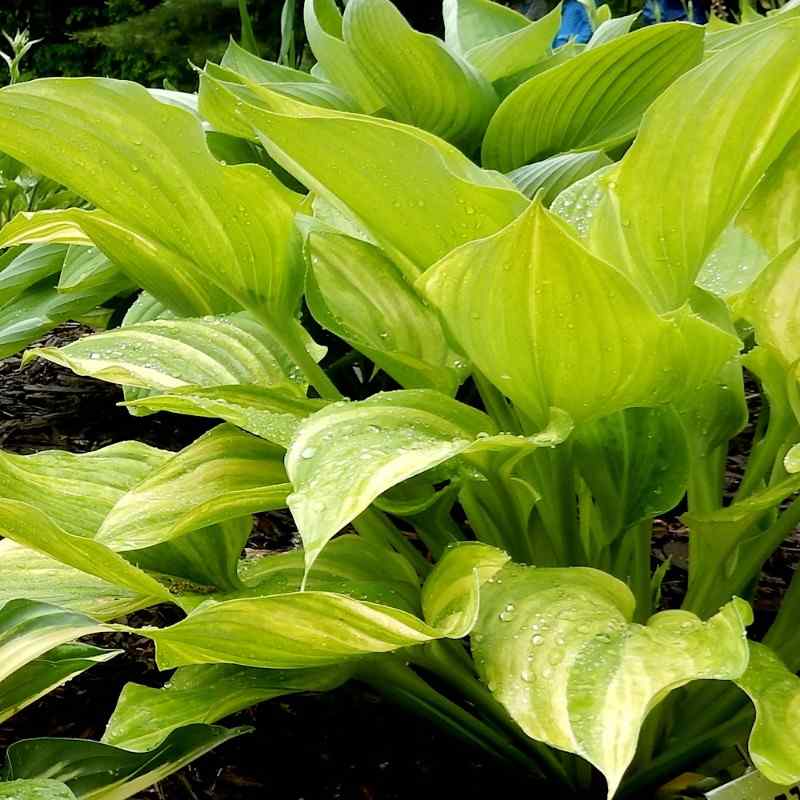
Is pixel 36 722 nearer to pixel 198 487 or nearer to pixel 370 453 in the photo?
pixel 198 487

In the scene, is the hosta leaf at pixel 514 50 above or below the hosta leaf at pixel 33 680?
above

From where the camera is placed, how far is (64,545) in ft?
2.49

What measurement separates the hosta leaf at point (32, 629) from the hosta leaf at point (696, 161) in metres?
0.55

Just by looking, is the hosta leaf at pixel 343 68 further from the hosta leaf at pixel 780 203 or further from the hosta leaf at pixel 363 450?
the hosta leaf at pixel 363 450

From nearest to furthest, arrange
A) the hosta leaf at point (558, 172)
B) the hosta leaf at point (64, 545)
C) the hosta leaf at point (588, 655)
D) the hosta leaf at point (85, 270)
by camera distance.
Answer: the hosta leaf at point (588, 655)
the hosta leaf at point (64, 545)
the hosta leaf at point (558, 172)
the hosta leaf at point (85, 270)

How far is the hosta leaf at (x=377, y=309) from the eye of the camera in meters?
0.96

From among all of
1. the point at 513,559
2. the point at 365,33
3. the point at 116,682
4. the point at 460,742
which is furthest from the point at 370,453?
the point at 365,33

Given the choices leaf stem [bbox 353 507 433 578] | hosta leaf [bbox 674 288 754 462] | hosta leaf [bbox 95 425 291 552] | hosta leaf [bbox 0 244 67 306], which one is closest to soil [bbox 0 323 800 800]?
leaf stem [bbox 353 507 433 578]

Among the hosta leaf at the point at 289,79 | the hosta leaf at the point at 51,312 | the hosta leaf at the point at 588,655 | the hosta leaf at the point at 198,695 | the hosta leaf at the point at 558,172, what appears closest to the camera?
the hosta leaf at the point at 588,655

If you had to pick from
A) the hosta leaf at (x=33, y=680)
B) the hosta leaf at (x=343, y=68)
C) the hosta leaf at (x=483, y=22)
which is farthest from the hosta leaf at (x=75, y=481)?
the hosta leaf at (x=483, y=22)

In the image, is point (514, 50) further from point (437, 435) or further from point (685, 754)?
point (685, 754)

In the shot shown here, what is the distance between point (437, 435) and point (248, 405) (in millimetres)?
200

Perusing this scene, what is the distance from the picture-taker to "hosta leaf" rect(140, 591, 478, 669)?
692mm

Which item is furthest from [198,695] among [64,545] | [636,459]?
[636,459]
